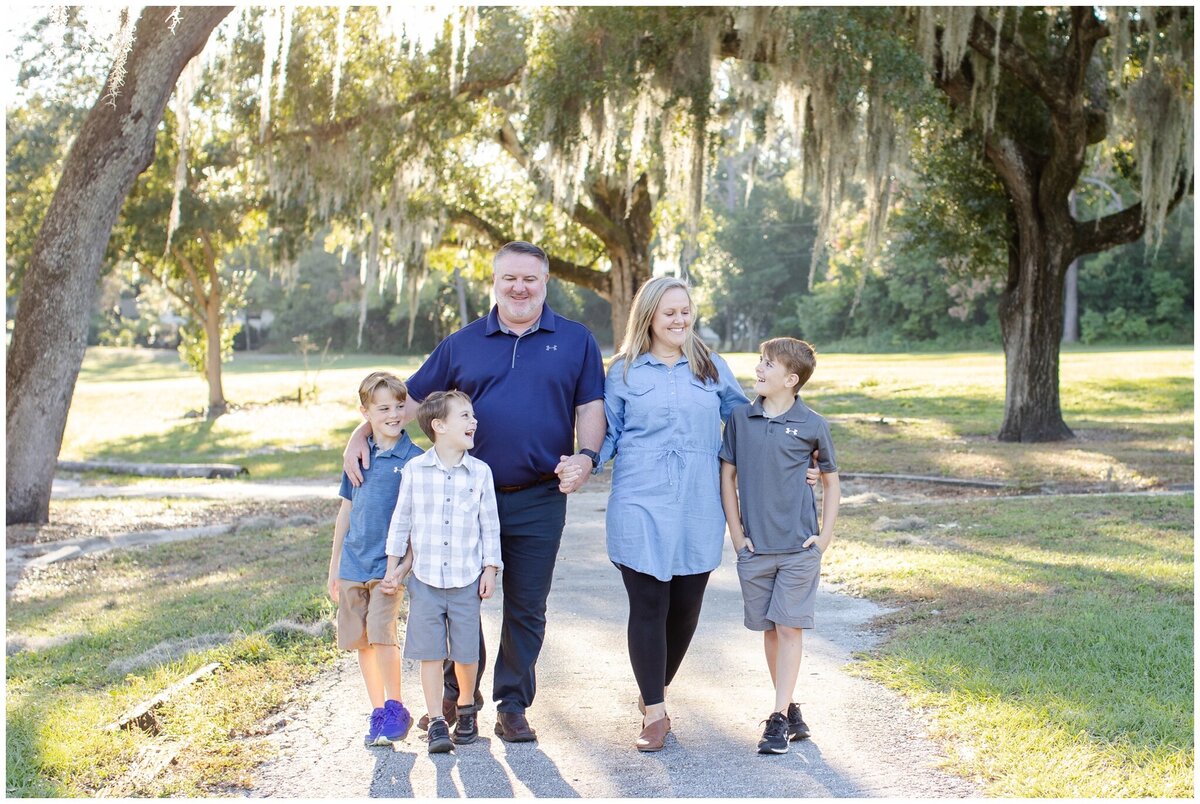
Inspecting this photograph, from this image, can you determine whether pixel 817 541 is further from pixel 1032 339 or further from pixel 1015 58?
pixel 1032 339

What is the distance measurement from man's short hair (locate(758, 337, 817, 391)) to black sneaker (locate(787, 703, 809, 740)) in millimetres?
1191

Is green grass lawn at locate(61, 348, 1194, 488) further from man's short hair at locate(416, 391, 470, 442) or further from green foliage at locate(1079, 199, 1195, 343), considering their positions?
green foliage at locate(1079, 199, 1195, 343)

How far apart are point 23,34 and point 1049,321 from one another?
582 inches

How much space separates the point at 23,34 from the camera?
56.5ft

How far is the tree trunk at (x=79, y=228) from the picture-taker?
992 centimetres

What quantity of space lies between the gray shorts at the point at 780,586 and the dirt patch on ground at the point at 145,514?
25.8ft

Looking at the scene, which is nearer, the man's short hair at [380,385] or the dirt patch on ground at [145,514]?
the man's short hair at [380,385]

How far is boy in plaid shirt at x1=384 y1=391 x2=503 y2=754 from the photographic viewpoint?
4.36 metres

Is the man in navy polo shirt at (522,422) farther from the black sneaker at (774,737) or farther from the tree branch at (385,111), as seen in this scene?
the tree branch at (385,111)

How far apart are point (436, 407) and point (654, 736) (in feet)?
4.67

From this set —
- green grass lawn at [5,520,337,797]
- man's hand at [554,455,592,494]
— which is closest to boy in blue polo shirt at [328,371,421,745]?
green grass lawn at [5,520,337,797]

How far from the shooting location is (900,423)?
63.3 feet

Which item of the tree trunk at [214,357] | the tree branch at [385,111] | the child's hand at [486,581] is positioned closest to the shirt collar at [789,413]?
the child's hand at [486,581]

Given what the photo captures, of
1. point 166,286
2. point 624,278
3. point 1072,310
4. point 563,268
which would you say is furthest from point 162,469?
point 1072,310
